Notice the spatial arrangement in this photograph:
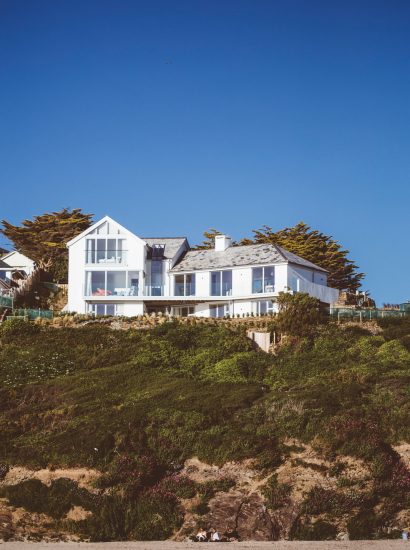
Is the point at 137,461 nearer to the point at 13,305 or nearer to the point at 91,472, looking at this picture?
the point at 91,472

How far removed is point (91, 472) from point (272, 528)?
26.2ft

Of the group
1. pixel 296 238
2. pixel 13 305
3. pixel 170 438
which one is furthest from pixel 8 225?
pixel 170 438

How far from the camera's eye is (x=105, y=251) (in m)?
64.7

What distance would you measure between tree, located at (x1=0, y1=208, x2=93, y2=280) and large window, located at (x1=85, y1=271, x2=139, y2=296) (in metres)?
10.8

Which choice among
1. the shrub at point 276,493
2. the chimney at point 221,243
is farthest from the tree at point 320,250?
the shrub at point 276,493

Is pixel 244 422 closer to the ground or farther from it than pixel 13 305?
closer to the ground

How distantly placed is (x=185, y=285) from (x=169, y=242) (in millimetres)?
6036

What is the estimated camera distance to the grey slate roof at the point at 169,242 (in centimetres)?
6719

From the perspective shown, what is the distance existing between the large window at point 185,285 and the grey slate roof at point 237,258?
0.60 meters

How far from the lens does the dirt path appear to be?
96.9ft

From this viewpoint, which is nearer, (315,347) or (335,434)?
(335,434)

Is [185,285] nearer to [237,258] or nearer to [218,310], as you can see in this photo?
[218,310]

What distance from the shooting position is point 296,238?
75250 mm

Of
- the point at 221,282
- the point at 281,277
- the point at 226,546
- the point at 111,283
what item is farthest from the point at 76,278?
the point at 226,546
